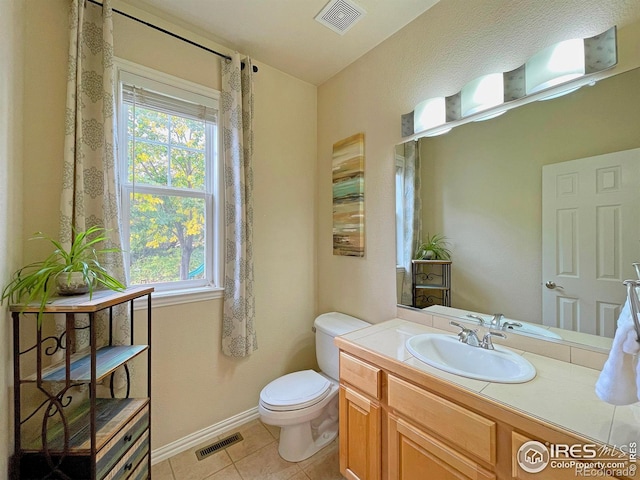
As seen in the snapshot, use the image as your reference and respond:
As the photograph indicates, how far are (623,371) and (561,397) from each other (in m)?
0.22

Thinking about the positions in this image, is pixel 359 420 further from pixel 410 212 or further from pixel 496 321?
pixel 410 212

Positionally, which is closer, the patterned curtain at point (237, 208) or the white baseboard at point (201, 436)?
the white baseboard at point (201, 436)

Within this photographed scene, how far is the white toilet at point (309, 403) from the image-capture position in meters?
1.51

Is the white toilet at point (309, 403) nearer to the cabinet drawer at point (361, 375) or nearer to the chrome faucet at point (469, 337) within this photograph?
the cabinet drawer at point (361, 375)

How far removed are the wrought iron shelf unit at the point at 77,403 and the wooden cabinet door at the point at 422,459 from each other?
1.14 m

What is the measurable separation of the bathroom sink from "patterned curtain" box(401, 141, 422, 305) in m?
0.36

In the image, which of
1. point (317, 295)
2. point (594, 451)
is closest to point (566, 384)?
point (594, 451)

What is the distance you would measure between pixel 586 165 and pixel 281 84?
1982 mm

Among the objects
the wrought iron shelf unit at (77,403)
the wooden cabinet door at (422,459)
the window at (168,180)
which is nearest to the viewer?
the wooden cabinet door at (422,459)

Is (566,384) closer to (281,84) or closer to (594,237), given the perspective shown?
(594,237)

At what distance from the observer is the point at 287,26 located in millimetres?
1669

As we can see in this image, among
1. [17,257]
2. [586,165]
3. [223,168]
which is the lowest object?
[17,257]

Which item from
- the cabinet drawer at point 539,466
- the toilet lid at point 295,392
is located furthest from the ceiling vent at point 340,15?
the toilet lid at point 295,392

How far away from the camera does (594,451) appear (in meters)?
0.66
